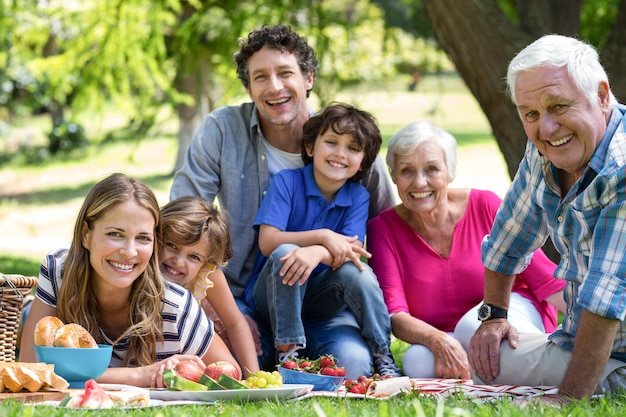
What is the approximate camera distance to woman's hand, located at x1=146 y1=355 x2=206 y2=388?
3604 mm

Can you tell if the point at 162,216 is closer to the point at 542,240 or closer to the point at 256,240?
the point at 256,240

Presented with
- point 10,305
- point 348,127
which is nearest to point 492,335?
point 348,127

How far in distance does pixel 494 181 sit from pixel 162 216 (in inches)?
563

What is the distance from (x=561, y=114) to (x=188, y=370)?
180 centimetres

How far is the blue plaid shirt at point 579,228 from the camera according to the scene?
3119 mm

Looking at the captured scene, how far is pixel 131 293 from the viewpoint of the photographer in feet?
12.7

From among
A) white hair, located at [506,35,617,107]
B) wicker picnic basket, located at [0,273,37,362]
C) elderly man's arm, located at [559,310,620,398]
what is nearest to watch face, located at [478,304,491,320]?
elderly man's arm, located at [559,310,620,398]

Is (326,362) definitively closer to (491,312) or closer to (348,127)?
(491,312)

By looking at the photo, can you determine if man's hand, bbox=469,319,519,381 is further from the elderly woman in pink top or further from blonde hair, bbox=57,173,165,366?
blonde hair, bbox=57,173,165,366

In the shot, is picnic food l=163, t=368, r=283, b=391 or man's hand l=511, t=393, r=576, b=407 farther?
picnic food l=163, t=368, r=283, b=391

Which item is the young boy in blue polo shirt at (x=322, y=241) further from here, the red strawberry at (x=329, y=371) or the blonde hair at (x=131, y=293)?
the blonde hair at (x=131, y=293)

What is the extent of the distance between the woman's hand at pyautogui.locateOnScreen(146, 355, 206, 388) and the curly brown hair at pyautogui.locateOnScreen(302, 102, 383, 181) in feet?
4.78

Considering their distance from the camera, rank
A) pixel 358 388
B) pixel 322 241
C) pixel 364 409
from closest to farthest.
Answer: pixel 364 409, pixel 358 388, pixel 322 241

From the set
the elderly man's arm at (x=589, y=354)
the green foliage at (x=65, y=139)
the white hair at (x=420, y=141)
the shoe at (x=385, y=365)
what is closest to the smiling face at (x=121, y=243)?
the shoe at (x=385, y=365)
